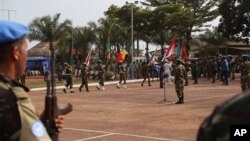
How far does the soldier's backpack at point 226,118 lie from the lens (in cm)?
180

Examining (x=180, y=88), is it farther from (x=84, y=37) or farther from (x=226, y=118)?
(x=84, y=37)

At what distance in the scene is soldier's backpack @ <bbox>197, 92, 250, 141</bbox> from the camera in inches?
70.7

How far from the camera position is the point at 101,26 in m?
48.3

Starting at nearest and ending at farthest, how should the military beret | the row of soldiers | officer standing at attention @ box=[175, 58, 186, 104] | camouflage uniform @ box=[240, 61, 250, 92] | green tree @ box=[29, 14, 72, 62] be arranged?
1. the military beret
2. camouflage uniform @ box=[240, 61, 250, 92]
3. officer standing at attention @ box=[175, 58, 186, 104]
4. the row of soldiers
5. green tree @ box=[29, 14, 72, 62]

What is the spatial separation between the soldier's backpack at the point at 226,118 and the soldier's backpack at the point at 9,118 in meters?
0.75

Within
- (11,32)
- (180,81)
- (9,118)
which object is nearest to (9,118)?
(9,118)

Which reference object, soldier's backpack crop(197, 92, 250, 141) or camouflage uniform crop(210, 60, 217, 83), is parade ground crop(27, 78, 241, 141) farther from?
camouflage uniform crop(210, 60, 217, 83)

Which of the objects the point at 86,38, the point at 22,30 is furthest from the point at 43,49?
the point at 22,30

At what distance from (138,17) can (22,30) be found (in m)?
46.0

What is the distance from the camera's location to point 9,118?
6.79 feet

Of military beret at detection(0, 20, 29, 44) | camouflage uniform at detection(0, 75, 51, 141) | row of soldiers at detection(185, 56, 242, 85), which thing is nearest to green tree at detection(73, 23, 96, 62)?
row of soldiers at detection(185, 56, 242, 85)

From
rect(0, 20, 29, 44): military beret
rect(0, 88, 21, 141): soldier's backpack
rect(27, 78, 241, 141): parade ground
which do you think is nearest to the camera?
rect(0, 88, 21, 141): soldier's backpack

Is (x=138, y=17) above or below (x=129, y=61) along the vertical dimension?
above

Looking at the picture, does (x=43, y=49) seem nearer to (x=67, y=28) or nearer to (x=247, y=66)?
(x=67, y=28)
